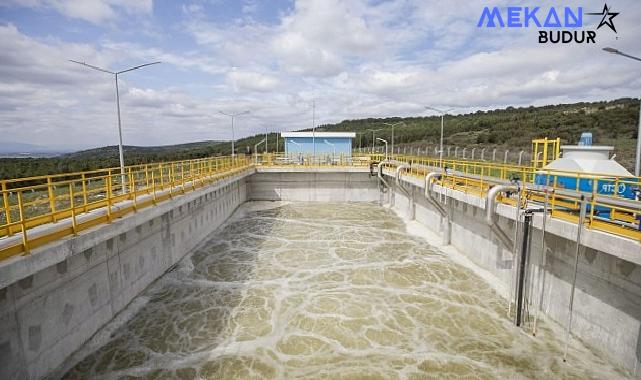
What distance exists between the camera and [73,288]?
Answer: 884 cm

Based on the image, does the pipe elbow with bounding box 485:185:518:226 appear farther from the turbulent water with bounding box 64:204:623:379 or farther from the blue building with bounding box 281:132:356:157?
the blue building with bounding box 281:132:356:157

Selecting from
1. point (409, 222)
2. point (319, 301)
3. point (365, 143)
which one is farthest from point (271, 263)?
point (365, 143)

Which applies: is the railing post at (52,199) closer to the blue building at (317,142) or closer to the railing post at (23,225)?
the railing post at (23,225)

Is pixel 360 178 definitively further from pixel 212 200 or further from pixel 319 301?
pixel 319 301

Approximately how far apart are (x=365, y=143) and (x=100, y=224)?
9445 cm

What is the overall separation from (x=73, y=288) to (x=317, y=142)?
3341 centimetres

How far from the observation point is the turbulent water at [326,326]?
865cm

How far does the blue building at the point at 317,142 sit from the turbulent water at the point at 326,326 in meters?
24.1

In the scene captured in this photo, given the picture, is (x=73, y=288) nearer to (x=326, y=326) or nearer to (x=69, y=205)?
(x=69, y=205)

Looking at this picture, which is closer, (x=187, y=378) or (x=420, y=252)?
(x=187, y=378)

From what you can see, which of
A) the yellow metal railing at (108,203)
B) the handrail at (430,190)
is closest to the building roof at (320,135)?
the handrail at (430,190)

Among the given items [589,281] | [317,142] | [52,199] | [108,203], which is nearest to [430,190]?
[589,281]

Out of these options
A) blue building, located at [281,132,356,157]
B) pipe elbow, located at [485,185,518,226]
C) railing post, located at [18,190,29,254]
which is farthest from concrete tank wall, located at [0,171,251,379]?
blue building, located at [281,132,356,157]

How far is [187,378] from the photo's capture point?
8.41 m
